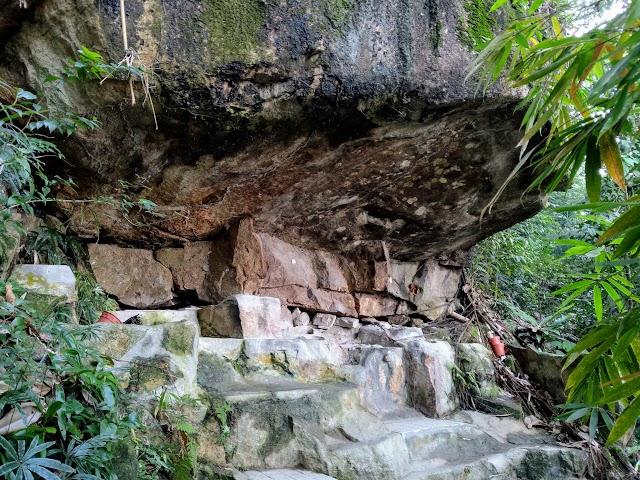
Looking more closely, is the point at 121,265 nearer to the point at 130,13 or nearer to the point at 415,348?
the point at 130,13

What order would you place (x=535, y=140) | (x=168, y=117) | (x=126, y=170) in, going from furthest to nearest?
(x=535, y=140) < (x=126, y=170) < (x=168, y=117)

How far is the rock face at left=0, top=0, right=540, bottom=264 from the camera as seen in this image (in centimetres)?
247

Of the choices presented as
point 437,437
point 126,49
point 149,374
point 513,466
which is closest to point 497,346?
point 513,466

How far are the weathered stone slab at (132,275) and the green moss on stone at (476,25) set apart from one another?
8.36 ft

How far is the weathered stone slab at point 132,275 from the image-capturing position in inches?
133

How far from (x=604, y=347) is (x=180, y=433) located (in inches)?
63.3

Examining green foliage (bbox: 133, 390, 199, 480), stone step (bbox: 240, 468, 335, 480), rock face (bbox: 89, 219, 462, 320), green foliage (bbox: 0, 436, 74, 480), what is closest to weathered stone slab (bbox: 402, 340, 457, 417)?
rock face (bbox: 89, 219, 462, 320)

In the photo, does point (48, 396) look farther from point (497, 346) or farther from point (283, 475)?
point (497, 346)

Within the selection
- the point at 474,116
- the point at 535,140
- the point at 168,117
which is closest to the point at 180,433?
the point at 168,117

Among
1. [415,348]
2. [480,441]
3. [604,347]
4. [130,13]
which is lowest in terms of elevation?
[480,441]

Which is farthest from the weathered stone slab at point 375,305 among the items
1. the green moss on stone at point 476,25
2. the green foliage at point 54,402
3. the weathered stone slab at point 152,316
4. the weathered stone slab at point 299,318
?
the green foliage at point 54,402

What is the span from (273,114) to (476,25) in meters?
1.44

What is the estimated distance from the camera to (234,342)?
3131 millimetres

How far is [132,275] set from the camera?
354 centimetres
